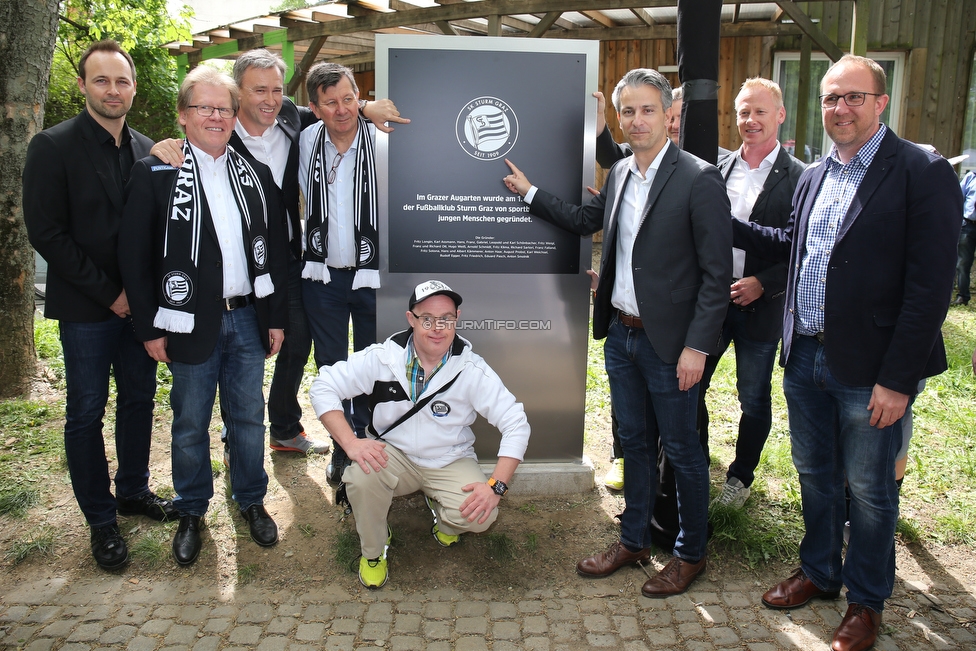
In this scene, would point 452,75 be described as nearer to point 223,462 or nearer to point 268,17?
point 223,462

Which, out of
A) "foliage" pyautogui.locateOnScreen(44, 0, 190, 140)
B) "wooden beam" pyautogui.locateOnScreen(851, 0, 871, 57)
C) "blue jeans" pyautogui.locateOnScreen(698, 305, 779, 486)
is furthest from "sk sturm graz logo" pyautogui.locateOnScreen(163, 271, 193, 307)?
"wooden beam" pyautogui.locateOnScreen(851, 0, 871, 57)

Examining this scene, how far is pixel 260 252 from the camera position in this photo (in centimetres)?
337

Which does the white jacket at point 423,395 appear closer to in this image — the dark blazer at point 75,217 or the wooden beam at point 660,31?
the dark blazer at point 75,217

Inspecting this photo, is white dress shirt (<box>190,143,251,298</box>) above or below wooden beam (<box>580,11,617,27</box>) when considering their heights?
below

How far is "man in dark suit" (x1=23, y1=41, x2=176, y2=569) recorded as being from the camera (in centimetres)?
310

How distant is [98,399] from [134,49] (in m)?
7.40

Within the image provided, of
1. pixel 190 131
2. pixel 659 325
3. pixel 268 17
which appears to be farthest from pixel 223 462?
pixel 268 17

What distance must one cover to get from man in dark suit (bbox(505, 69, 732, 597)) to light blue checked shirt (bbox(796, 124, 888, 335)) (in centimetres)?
29

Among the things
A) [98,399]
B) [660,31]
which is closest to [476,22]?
[660,31]

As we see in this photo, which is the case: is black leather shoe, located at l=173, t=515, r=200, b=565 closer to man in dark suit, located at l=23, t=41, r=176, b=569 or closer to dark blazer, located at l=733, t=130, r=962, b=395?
man in dark suit, located at l=23, t=41, r=176, b=569

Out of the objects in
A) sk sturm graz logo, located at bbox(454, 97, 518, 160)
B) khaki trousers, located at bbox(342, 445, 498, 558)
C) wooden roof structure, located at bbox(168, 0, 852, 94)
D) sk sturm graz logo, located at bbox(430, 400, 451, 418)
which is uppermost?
wooden roof structure, located at bbox(168, 0, 852, 94)

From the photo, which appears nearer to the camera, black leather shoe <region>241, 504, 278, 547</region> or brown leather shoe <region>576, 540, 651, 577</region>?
brown leather shoe <region>576, 540, 651, 577</region>

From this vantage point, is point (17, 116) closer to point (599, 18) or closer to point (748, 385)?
point (748, 385)

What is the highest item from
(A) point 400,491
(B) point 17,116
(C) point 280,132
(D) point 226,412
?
(B) point 17,116
